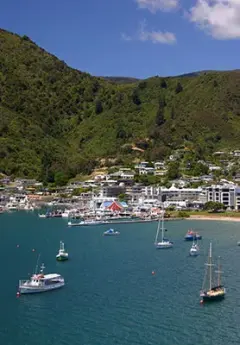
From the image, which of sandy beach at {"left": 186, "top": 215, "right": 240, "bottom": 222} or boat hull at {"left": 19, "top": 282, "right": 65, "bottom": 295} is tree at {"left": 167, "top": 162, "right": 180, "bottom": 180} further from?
boat hull at {"left": 19, "top": 282, "right": 65, "bottom": 295}

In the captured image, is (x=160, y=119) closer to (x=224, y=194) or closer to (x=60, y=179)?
(x=60, y=179)

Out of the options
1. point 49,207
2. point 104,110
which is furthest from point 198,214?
point 104,110

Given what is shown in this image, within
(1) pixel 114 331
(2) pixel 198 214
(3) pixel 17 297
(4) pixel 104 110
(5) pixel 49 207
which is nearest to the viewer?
(1) pixel 114 331

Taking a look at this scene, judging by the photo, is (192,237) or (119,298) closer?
(119,298)

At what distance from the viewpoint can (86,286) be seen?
43.8 m

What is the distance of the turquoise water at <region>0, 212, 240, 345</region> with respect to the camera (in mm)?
33031

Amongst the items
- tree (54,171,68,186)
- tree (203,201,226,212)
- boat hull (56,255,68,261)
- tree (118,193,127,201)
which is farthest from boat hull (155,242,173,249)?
tree (54,171,68,186)

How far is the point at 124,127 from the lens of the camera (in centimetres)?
17438

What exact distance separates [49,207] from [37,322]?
83.8 metres

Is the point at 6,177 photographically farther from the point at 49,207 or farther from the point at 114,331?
the point at 114,331

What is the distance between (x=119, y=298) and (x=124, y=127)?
136 metres

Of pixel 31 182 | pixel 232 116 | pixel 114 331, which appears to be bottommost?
pixel 114 331

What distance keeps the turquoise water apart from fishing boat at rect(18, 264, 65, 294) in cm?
64

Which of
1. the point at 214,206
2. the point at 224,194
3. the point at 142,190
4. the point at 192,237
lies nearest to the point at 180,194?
the point at 142,190
